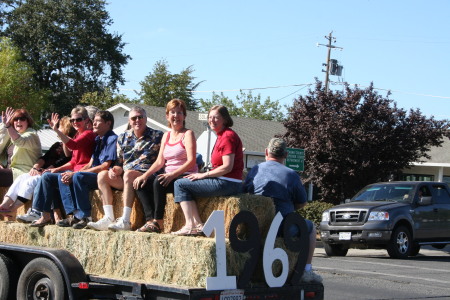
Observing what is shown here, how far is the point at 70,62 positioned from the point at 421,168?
26.8 meters

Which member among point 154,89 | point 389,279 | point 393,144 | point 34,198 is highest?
point 154,89

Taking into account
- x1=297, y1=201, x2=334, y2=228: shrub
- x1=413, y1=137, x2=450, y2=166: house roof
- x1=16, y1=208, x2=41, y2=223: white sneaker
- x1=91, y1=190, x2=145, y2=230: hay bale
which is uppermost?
x1=413, y1=137, x2=450, y2=166: house roof

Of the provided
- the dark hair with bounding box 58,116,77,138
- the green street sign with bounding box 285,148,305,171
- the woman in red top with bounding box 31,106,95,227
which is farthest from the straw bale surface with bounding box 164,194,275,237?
the green street sign with bounding box 285,148,305,171

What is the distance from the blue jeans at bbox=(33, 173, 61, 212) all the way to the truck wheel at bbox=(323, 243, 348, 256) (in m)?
10.6

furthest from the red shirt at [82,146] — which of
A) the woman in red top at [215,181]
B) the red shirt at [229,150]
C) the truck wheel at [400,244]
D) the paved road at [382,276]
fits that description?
the truck wheel at [400,244]

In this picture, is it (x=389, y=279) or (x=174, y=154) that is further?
Answer: (x=389, y=279)

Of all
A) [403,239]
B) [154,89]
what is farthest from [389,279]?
[154,89]

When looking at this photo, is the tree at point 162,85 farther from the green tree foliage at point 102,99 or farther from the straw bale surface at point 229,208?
the straw bale surface at point 229,208

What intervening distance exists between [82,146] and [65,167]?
0.52 metres

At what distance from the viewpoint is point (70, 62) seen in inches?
2052

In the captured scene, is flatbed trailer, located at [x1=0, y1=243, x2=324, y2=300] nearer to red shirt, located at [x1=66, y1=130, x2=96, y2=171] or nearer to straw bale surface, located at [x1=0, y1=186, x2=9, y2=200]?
red shirt, located at [x1=66, y1=130, x2=96, y2=171]

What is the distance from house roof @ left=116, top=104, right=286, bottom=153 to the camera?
35403mm

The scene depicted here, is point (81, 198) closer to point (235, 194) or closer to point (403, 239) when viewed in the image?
point (235, 194)

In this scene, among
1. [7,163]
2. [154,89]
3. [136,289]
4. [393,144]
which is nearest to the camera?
[136,289]
